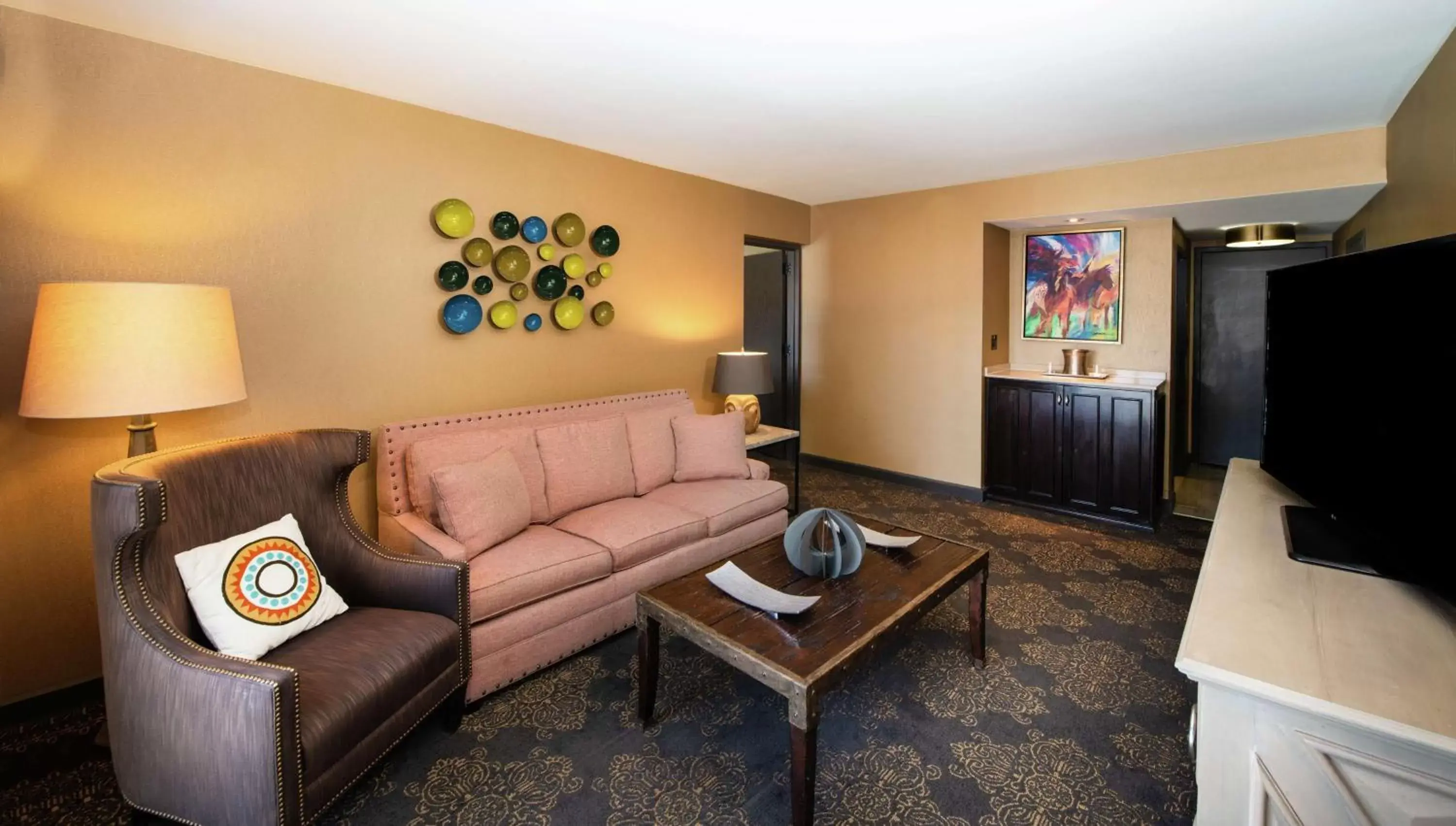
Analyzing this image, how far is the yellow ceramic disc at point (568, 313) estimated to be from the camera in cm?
381

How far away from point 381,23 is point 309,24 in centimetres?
27

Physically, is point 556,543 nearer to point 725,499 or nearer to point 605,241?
point 725,499

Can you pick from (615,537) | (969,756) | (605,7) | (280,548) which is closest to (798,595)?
(969,756)

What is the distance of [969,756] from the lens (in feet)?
6.88

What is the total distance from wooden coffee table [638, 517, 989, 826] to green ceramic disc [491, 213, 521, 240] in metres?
2.18

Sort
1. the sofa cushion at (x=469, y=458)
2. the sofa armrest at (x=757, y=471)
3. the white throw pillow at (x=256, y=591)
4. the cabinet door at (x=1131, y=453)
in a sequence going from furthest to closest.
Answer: the cabinet door at (x=1131, y=453), the sofa armrest at (x=757, y=471), the sofa cushion at (x=469, y=458), the white throw pillow at (x=256, y=591)

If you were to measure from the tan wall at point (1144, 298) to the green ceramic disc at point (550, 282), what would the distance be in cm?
378

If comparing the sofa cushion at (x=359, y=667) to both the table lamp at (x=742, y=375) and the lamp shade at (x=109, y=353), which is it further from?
the table lamp at (x=742, y=375)

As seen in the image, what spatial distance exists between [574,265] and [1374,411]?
3.51m

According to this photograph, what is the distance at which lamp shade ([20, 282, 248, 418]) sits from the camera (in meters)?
1.88

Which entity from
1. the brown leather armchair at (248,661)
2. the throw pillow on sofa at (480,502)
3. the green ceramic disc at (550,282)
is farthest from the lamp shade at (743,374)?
the brown leather armchair at (248,661)

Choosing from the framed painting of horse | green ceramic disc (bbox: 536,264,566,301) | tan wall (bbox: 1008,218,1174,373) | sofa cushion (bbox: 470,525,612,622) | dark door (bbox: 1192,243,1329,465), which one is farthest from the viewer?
dark door (bbox: 1192,243,1329,465)

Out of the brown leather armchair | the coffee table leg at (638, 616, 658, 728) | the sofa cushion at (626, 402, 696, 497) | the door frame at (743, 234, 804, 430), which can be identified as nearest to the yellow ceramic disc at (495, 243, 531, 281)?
the sofa cushion at (626, 402, 696, 497)

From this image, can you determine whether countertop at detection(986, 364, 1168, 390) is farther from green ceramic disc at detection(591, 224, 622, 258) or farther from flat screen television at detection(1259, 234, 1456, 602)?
green ceramic disc at detection(591, 224, 622, 258)
